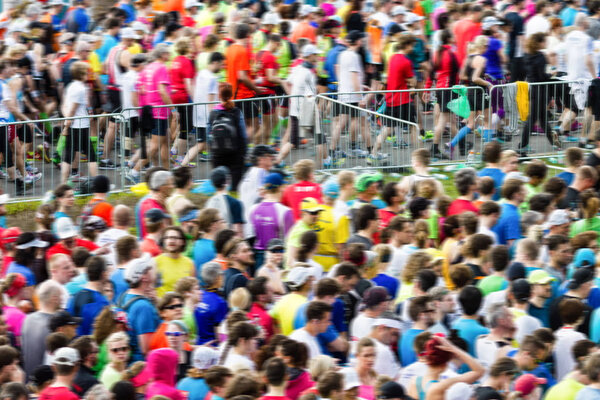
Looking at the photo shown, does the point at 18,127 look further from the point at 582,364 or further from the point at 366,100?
the point at 582,364

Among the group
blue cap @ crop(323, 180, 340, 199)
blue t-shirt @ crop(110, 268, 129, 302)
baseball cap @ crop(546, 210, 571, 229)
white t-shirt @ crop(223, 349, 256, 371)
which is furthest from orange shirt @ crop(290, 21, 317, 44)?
white t-shirt @ crop(223, 349, 256, 371)

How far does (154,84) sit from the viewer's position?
49.4 feet

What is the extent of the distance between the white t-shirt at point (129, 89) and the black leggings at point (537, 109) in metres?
5.95

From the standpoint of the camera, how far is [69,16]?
20547 mm

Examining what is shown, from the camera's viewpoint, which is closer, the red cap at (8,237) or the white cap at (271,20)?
the red cap at (8,237)

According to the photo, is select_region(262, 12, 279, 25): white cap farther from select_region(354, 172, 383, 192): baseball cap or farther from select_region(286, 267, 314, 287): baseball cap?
select_region(286, 267, 314, 287): baseball cap

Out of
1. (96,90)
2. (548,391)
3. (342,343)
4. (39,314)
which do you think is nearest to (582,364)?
(548,391)

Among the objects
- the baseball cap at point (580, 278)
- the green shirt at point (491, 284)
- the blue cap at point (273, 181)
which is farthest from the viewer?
the blue cap at point (273, 181)

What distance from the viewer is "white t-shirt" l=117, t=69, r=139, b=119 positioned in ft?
49.4

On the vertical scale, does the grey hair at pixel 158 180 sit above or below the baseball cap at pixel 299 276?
above

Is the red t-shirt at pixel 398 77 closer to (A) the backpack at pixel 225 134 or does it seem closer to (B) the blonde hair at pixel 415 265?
(A) the backpack at pixel 225 134

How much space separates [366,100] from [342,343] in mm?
8053

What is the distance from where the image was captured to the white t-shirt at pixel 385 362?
781 cm

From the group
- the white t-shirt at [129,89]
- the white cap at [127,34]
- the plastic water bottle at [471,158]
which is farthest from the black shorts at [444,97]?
the white cap at [127,34]
